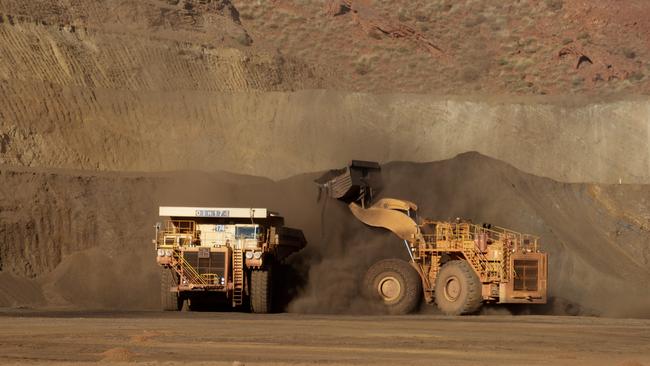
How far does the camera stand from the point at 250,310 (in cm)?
4175

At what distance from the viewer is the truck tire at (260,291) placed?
40.4 metres

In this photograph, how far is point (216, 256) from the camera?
1581 inches

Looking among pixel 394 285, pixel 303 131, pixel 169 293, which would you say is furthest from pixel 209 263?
pixel 303 131

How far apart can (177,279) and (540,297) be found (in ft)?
37.9

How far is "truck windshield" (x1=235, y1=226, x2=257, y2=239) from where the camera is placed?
134 feet

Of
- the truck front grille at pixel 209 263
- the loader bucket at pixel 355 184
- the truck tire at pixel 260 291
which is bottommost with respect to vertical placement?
the truck tire at pixel 260 291

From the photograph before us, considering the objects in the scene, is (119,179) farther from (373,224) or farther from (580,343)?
(580,343)

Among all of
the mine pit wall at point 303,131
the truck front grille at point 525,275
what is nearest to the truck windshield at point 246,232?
the truck front grille at point 525,275

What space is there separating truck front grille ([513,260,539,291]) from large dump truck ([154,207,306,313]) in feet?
25.4

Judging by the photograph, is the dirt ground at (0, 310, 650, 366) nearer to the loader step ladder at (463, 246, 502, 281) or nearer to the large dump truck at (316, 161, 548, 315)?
the large dump truck at (316, 161, 548, 315)

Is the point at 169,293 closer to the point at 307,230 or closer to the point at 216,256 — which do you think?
the point at 216,256

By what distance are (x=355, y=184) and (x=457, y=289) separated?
6.71 meters

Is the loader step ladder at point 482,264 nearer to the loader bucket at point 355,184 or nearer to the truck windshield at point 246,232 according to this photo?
the loader bucket at point 355,184

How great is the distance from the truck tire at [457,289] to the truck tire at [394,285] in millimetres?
826
